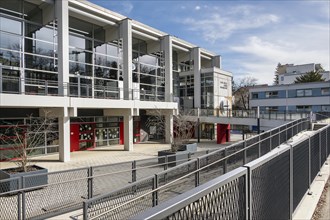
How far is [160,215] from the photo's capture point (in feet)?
5.30

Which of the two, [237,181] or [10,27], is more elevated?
[10,27]

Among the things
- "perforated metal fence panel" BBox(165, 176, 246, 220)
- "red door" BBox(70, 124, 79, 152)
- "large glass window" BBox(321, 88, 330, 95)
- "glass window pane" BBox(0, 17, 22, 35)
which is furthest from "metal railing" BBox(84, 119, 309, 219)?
"large glass window" BBox(321, 88, 330, 95)

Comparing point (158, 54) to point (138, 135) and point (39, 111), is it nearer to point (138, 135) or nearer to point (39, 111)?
point (138, 135)

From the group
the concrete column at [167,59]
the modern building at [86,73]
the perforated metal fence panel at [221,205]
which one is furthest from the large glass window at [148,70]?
the perforated metal fence panel at [221,205]

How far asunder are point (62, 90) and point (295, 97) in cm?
3883

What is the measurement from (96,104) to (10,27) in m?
8.25

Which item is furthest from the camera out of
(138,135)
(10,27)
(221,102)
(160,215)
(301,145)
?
(221,102)

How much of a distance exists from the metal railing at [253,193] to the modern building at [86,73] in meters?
14.8

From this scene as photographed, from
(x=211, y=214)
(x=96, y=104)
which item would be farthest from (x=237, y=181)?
(x=96, y=104)

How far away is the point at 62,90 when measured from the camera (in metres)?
18.4

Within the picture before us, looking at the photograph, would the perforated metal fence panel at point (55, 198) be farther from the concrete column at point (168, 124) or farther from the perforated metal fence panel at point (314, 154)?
the concrete column at point (168, 124)

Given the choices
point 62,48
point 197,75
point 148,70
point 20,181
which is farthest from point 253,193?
point 197,75

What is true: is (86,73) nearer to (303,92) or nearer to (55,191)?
(55,191)

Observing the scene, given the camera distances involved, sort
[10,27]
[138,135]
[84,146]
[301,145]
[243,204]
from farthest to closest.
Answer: [138,135]
[84,146]
[10,27]
[301,145]
[243,204]
